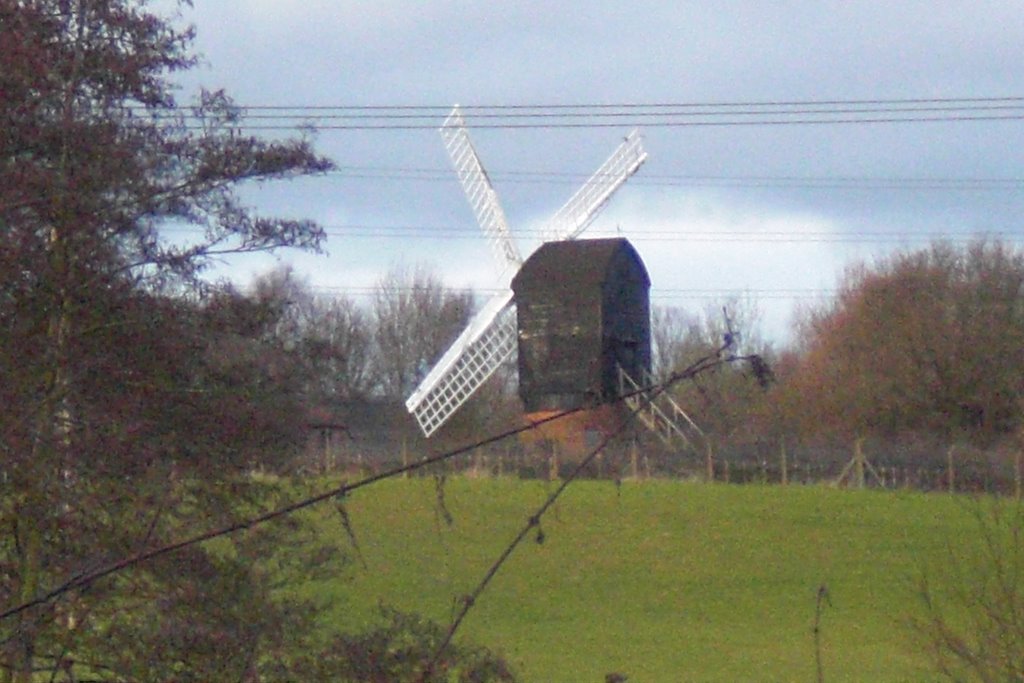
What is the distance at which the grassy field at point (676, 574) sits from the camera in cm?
2117

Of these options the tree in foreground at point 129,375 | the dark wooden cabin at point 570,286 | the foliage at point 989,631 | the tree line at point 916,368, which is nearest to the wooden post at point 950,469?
the tree line at point 916,368

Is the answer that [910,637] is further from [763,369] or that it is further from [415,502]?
[415,502]

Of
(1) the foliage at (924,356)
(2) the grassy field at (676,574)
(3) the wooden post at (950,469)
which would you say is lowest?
(2) the grassy field at (676,574)

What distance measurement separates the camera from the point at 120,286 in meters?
6.77

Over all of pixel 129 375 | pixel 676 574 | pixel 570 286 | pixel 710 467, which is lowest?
pixel 676 574

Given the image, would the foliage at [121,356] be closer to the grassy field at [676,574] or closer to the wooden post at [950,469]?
the grassy field at [676,574]

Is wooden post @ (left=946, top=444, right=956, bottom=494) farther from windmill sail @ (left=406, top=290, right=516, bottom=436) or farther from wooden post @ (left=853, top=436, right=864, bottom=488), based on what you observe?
windmill sail @ (left=406, top=290, right=516, bottom=436)

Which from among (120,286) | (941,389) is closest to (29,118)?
(120,286)

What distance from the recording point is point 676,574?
30.5m

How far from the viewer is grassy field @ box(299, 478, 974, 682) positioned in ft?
69.5

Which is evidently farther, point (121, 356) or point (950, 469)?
point (950, 469)

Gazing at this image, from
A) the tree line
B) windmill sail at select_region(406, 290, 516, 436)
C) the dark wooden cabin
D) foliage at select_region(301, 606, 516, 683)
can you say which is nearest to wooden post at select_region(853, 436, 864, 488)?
the tree line

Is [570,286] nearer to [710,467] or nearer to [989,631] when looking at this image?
[710,467]

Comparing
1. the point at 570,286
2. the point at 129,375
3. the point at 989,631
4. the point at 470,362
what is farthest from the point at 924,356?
the point at 129,375
